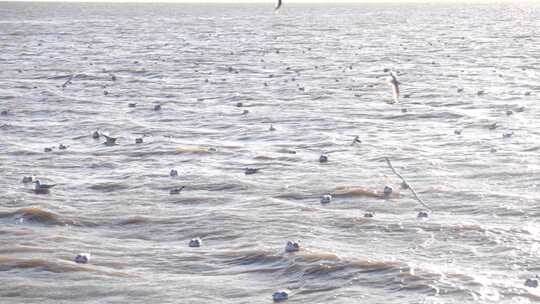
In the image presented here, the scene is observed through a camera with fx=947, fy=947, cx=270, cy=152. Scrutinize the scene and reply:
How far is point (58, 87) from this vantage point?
41062 mm

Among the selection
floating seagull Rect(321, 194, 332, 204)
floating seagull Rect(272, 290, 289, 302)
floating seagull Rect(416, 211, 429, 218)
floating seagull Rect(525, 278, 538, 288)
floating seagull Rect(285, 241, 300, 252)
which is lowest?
floating seagull Rect(272, 290, 289, 302)

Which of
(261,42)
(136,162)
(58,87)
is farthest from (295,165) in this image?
(261,42)

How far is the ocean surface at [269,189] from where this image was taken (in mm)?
15148

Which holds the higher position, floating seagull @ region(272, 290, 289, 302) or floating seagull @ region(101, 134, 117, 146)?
floating seagull @ region(101, 134, 117, 146)

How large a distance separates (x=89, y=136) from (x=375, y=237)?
13.2 metres

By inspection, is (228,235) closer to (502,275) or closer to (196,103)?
(502,275)

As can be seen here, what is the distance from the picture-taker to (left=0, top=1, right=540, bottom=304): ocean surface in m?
15.1

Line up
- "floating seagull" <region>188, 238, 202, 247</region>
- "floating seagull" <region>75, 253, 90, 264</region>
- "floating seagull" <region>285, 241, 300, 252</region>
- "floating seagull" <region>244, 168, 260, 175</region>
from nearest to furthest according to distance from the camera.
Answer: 1. "floating seagull" <region>75, 253, 90, 264</region>
2. "floating seagull" <region>285, 241, 300, 252</region>
3. "floating seagull" <region>188, 238, 202, 247</region>
4. "floating seagull" <region>244, 168, 260, 175</region>

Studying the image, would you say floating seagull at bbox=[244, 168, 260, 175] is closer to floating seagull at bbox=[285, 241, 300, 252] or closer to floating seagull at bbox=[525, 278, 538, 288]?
floating seagull at bbox=[285, 241, 300, 252]

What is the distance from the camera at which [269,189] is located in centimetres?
2133

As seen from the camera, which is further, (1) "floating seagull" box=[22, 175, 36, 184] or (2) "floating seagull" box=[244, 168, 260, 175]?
(2) "floating seagull" box=[244, 168, 260, 175]

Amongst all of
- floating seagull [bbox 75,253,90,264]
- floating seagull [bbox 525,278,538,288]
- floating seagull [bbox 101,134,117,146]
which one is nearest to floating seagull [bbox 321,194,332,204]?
floating seagull [bbox 75,253,90,264]

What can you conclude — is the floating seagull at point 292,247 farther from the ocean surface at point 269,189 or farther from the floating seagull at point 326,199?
the floating seagull at point 326,199

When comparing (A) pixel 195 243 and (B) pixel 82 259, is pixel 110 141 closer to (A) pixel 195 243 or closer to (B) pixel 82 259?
(A) pixel 195 243
